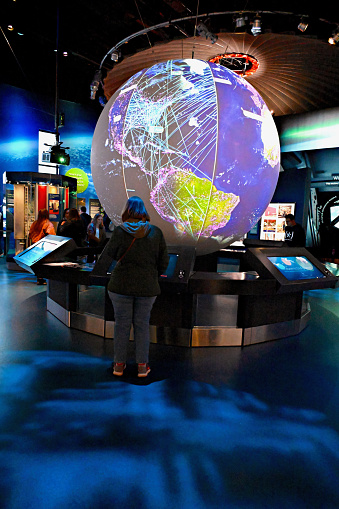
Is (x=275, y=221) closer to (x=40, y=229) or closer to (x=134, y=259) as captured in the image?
(x=40, y=229)

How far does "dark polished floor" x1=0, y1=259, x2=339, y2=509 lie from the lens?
1782 mm

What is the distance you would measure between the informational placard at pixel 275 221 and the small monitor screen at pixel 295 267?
24.1ft

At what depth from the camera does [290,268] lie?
414 centimetres

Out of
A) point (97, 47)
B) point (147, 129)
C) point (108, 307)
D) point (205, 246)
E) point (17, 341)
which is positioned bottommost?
point (17, 341)

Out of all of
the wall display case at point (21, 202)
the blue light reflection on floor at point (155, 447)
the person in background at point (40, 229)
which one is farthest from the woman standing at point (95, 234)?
the blue light reflection on floor at point (155, 447)

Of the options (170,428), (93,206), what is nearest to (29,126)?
(93,206)

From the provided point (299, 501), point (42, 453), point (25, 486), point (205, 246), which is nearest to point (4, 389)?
point (42, 453)

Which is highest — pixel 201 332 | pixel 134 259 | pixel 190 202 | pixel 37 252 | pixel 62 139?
pixel 62 139

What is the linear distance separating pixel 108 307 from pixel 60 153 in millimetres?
8038

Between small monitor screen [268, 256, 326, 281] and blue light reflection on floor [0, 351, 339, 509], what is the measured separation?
172 cm

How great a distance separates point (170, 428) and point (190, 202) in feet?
7.54

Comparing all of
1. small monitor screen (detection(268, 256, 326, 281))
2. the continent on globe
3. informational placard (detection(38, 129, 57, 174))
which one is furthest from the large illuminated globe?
informational placard (detection(38, 129, 57, 174))

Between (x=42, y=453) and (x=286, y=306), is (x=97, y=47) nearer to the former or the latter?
(x=286, y=306)

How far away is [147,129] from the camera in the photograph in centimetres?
375
